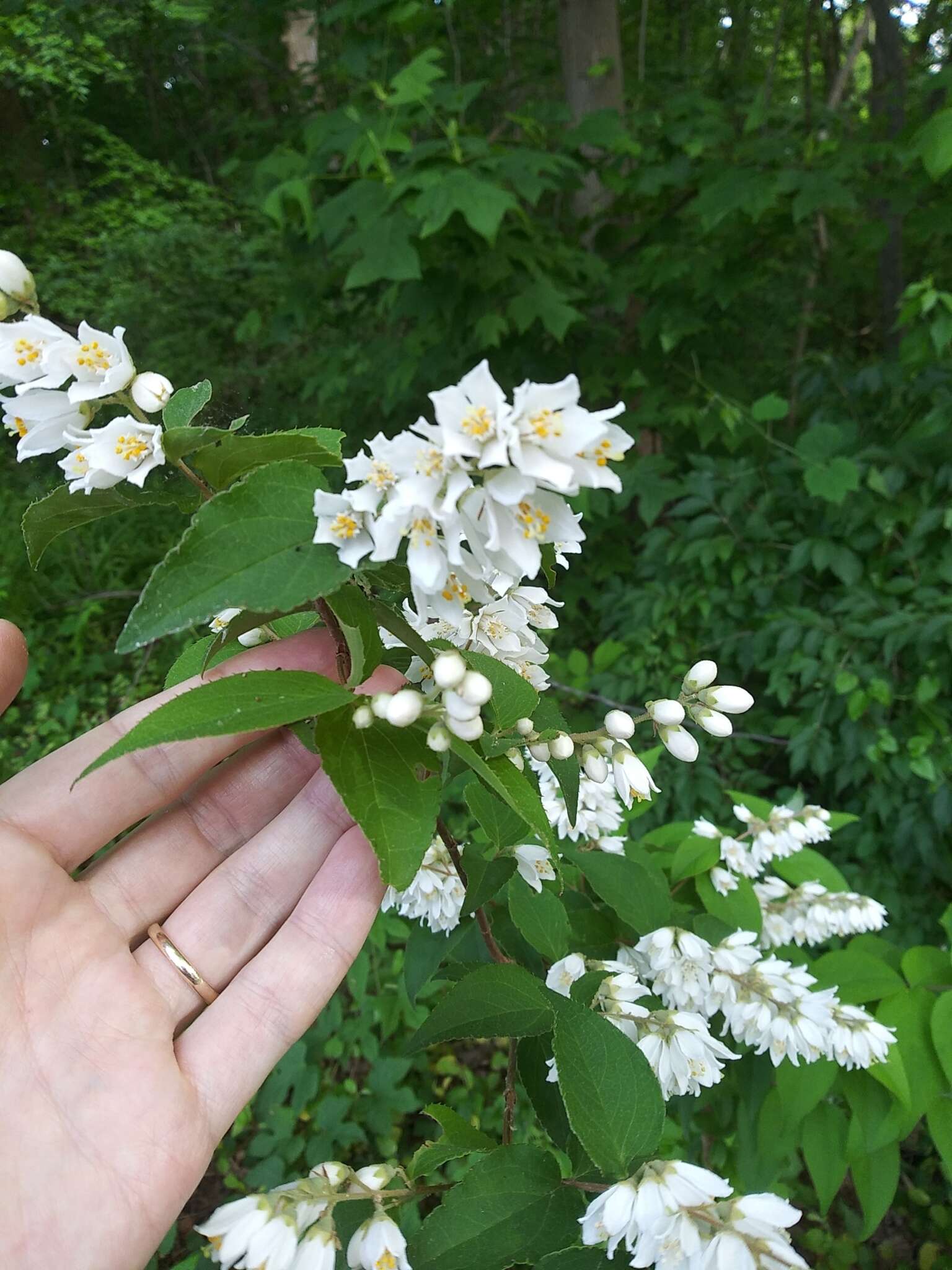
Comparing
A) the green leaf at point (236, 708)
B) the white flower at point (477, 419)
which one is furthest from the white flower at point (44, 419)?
the white flower at point (477, 419)

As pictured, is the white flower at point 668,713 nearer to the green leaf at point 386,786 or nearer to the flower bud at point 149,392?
the green leaf at point 386,786

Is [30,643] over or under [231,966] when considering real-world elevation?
under

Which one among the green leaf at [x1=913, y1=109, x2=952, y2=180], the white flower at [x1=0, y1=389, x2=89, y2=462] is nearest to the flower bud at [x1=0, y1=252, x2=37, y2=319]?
the white flower at [x1=0, y1=389, x2=89, y2=462]

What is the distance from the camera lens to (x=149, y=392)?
94 cm

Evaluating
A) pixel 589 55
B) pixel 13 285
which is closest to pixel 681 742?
pixel 13 285

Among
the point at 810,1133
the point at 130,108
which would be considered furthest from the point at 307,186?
the point at 130,108

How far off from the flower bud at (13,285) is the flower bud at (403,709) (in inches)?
26.5

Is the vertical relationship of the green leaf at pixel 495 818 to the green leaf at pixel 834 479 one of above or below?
above

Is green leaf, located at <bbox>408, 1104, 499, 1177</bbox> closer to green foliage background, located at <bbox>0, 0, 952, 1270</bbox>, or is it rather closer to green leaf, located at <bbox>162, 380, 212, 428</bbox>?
green foliage background, located at <bbox>0, 0, 952, 1270</bbox>

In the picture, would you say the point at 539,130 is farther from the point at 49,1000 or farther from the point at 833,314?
the point at 49,1000

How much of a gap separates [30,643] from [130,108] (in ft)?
23.3

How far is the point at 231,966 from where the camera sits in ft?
4.35

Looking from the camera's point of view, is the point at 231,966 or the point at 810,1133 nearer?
the point at 231,966

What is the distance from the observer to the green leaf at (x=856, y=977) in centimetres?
156
